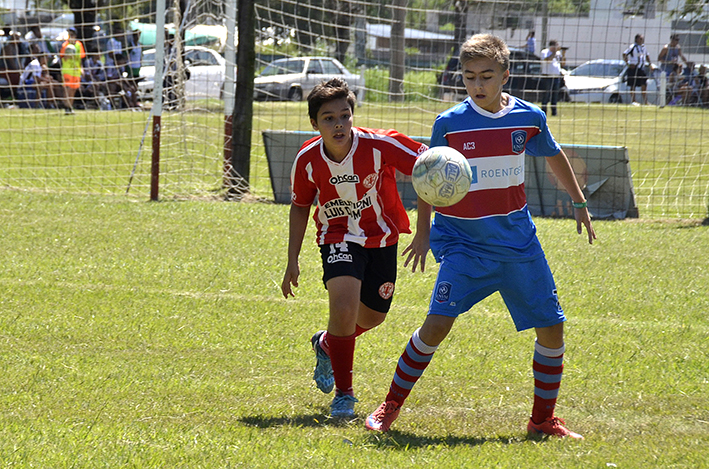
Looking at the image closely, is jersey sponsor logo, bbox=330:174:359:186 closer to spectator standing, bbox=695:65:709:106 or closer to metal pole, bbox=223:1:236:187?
metal pole, bbox=223:1:236:187

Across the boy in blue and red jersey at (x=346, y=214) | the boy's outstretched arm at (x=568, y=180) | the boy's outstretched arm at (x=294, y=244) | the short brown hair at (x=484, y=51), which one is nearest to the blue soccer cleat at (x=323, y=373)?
the boy in blue and red jersey at (x=346, y=214)

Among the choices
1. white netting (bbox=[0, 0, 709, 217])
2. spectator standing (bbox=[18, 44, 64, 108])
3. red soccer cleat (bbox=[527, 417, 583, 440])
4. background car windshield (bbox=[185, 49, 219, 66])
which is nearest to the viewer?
red soccer cleat (bbox=[527, 417, 583, 440])

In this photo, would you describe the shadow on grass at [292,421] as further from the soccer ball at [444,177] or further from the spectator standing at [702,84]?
the spectator standing at [702,84]

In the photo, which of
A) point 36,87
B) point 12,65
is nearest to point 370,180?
point 36,87

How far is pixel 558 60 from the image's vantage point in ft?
44.3

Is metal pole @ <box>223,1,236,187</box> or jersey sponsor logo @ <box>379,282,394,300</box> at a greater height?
metal pole @ <box>223,1,236,187</box>

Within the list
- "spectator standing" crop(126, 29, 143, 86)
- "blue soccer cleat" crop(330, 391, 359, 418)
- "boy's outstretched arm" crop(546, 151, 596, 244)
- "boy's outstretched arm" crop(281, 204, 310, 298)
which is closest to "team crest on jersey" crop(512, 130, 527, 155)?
"boy's outstretched arm" crop(546, 151, 596, 244)

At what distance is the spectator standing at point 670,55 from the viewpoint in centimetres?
1280

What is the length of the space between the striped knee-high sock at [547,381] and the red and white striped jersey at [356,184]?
41.2 inches

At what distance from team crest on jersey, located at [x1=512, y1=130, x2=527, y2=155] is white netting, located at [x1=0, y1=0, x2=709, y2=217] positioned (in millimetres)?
7845

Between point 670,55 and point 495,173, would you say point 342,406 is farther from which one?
point 670,55

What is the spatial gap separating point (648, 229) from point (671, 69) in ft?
14.7

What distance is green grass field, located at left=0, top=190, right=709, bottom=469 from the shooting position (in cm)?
380

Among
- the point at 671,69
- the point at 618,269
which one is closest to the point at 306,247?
the point at 618,269
